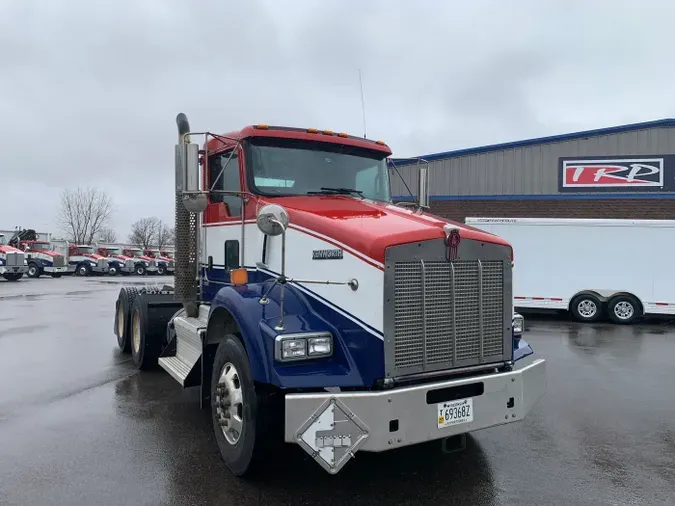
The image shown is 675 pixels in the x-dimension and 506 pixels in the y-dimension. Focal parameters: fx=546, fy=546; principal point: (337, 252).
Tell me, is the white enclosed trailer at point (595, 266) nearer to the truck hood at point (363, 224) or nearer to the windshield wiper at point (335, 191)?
the windshield wiper at point (335, 191)

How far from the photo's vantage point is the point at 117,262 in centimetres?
4222

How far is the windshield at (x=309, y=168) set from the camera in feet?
16.2

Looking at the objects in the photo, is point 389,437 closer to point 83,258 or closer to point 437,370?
point 437,370

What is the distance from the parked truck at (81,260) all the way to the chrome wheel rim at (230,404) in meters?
39.7

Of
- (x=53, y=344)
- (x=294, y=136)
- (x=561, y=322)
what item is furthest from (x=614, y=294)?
(x=53, y=344)

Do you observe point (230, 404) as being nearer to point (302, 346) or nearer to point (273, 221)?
point (302, 346)

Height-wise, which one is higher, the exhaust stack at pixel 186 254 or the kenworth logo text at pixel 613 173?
the kenworth logo text at pixel 613 173

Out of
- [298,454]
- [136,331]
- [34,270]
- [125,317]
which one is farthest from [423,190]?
[34,270]

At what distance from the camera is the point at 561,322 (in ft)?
46.5

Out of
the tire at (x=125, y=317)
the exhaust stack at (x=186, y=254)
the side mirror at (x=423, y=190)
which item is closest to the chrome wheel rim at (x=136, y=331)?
the tire at (x=125, y=317)

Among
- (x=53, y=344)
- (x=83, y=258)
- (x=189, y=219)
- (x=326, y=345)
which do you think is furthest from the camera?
(x=83, y=258)

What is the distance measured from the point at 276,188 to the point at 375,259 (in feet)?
5.40

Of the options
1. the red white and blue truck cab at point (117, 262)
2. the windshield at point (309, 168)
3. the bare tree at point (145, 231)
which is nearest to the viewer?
the windshield at point (309, 168)

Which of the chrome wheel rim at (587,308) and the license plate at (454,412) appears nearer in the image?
the license plate at (454,412)
